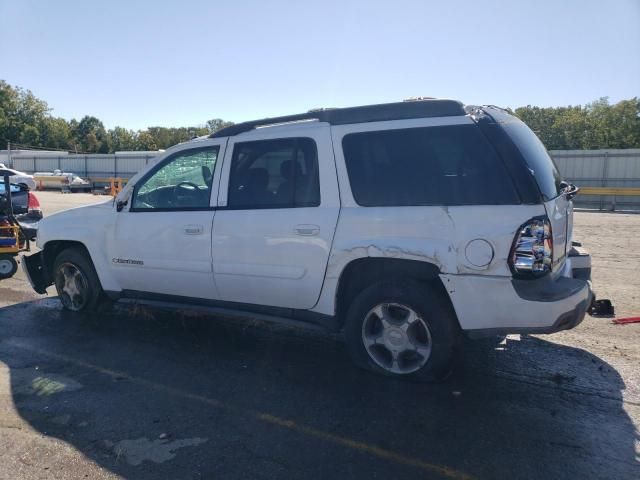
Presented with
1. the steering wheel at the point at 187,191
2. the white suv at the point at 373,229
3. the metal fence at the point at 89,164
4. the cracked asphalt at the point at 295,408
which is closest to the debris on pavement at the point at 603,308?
the cracked asphalt at the point at 295,408

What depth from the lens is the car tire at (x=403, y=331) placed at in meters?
3.81

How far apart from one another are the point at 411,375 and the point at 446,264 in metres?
0.95

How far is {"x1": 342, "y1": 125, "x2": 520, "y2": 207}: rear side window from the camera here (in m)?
3.58

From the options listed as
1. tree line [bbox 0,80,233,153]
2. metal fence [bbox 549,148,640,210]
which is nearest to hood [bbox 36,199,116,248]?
metal fence [bbox 549,148,640,210]

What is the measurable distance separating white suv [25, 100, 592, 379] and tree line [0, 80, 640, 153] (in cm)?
2386

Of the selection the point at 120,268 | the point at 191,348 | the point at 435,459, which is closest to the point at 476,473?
the point at 435,459

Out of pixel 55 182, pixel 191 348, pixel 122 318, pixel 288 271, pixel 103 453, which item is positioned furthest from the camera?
pixel 55 182

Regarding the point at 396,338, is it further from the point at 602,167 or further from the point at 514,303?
the point at 602,167

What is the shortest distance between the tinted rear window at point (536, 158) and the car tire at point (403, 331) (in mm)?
1077

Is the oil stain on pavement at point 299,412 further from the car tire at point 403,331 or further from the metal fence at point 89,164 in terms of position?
the metal fence at point 89,164

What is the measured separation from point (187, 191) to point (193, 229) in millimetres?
428

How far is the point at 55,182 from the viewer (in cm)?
3734

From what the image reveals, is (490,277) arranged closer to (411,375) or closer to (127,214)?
(411,375)

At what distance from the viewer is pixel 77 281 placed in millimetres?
Answer: 5910
